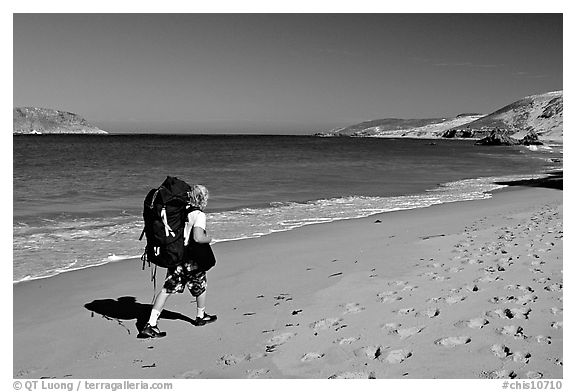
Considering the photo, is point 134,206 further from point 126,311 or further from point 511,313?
point 511,313

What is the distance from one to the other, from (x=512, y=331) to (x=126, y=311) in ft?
15.1

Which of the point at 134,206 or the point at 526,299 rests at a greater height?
the point at 526,299

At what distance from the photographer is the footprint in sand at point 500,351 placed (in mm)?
4348

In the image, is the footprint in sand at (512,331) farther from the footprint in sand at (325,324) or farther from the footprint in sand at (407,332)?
the footprint in sand at (325,324)

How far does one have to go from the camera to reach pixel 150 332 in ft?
17.4

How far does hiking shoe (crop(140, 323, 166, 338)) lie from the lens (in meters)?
5.31

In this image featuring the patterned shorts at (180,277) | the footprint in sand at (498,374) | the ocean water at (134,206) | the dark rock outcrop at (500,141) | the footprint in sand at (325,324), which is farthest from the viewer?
the dark rock outcrop at (500,141)

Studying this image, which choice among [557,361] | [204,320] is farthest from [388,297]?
[204,320]

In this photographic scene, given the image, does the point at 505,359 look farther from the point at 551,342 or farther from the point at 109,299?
the point at 109,299

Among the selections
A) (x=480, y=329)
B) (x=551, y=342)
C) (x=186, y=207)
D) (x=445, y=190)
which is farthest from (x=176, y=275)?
(x=445, y=190)

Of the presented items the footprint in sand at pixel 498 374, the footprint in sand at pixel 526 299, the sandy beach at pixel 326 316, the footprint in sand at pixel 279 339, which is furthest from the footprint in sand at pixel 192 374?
the footprint in sand at pixel 526 299

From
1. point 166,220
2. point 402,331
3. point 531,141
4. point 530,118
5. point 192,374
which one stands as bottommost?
point 192,374

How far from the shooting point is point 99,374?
4648mm

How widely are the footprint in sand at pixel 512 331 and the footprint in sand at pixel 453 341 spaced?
34cm
